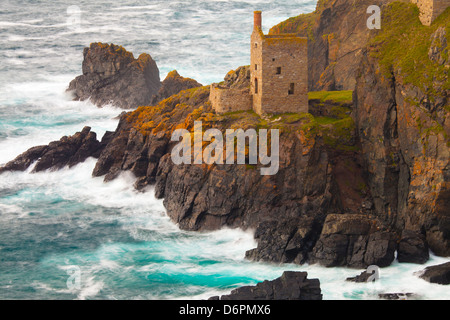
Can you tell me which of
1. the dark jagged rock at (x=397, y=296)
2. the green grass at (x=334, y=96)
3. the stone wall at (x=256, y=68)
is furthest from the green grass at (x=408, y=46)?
the dark jagged rock at (x=397, y=296)

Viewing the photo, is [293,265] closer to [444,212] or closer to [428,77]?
[444,212]

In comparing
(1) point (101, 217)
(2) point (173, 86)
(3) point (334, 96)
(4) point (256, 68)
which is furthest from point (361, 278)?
(2) point (173, 86)

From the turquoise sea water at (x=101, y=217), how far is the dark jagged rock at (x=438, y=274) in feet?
2.01

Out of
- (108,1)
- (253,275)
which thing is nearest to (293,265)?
(253,275)

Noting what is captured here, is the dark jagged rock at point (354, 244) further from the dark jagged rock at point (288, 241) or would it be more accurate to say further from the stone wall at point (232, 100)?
the stone wall at point (232, 100)

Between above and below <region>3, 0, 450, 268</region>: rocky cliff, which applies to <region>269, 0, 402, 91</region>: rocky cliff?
above

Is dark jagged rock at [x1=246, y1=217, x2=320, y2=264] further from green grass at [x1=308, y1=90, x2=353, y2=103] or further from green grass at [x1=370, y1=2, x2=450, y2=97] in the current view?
green grass at [x1=308, y1=90, x2=353, y2=103]

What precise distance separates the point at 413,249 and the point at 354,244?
14.5 feet

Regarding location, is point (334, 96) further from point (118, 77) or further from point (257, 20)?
point (118, 77)

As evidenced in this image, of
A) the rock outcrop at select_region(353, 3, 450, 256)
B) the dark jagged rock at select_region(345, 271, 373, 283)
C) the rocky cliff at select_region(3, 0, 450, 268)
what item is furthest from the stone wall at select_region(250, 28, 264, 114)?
the dark jagged rock at select_region(345, 271, 373, 283)

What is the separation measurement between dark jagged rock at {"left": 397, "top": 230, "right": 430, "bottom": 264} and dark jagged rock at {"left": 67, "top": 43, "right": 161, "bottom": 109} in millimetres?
56773

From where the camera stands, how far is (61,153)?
89.1 metres

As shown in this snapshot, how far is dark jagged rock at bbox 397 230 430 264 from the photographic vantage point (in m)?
61.8

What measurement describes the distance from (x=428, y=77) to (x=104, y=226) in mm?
30725
